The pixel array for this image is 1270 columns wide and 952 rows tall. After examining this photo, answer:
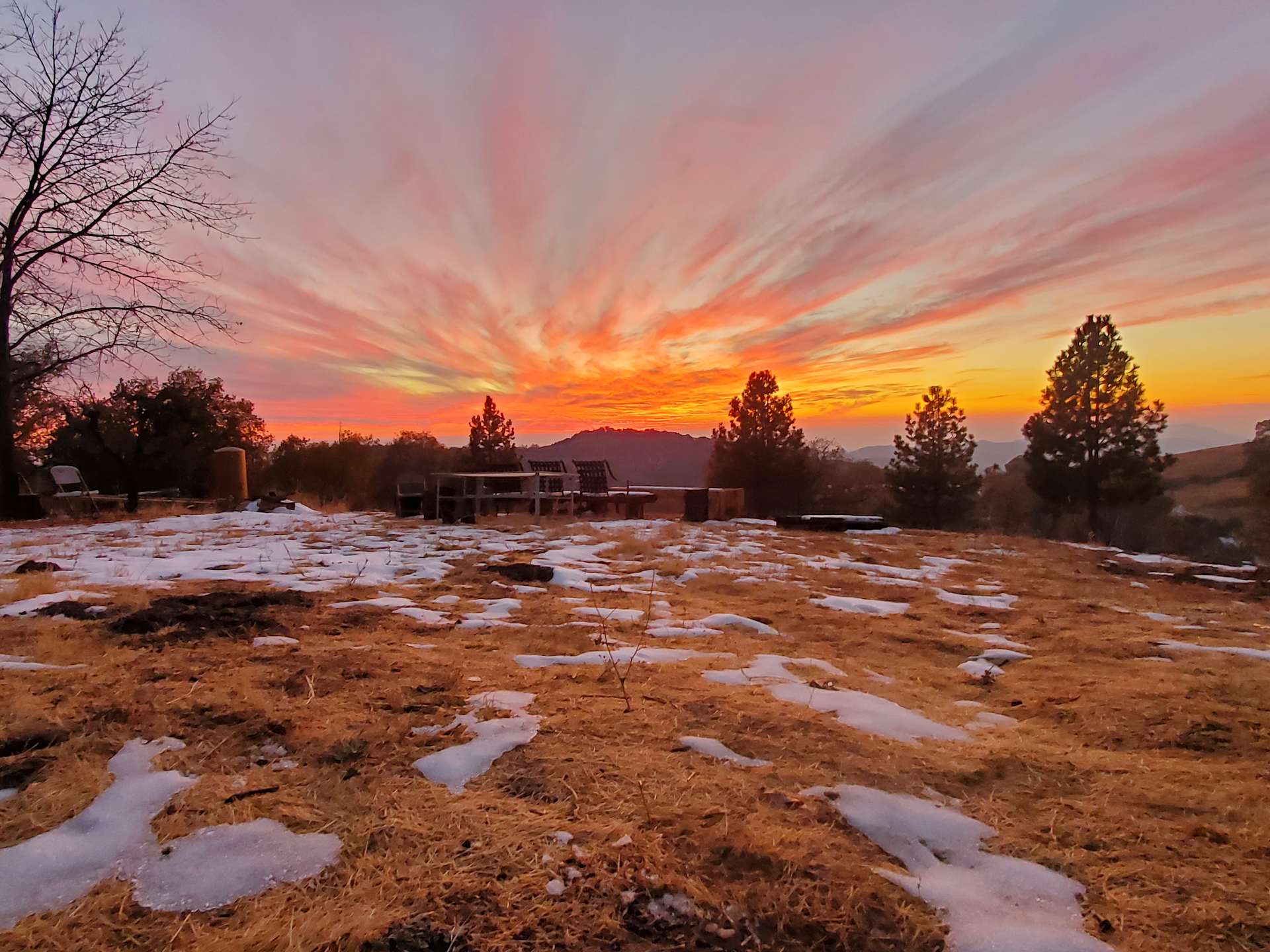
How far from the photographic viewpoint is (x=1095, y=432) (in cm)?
2625

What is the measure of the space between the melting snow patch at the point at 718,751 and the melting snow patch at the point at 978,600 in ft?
10.6

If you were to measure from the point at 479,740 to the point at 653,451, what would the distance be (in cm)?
3692

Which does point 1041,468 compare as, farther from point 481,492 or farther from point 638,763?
point 638,763

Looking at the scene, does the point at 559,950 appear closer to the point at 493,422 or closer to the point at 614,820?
the point at 614,820

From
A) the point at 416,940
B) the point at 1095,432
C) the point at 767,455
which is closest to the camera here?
the point at 416,940

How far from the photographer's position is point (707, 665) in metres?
2.82

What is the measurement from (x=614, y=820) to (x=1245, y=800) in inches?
68.0

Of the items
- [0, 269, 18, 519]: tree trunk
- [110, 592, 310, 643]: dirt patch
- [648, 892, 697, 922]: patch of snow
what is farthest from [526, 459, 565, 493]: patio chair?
[648, 892, 697, 922]: patch of snow

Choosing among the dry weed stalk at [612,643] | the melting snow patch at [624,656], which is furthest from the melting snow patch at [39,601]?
the dry weed stalk at [612,643]

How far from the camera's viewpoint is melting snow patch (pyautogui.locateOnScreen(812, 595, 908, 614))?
4184 mm

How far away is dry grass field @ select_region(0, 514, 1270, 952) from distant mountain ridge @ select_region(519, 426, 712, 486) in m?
27.3

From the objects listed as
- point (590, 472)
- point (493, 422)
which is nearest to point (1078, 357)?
point (590, 472)

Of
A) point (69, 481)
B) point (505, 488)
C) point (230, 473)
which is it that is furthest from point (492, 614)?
point (69, 481)

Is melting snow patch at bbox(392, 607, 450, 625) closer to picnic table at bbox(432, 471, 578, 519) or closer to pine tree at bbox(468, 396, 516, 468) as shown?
picnic table at bbox(432, 471, 578, 519)
